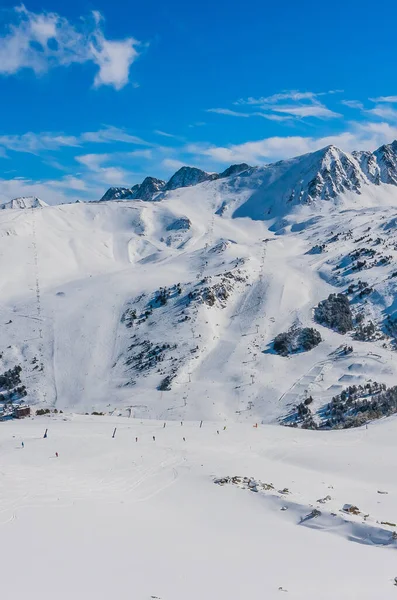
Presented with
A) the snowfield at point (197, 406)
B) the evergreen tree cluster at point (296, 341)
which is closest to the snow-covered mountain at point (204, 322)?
the evergreen tree cluster at point (296, 341)

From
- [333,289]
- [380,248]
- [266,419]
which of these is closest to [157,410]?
[266,419]

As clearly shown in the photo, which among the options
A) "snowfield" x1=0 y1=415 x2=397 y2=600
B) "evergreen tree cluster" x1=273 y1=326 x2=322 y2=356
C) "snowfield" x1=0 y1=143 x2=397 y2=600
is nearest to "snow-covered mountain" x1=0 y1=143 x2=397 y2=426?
"evergreen tree cluster" x1=273 y1=326 x2=322 y2=356

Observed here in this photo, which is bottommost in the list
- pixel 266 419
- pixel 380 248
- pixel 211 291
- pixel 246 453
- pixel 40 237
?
pixel 266 419

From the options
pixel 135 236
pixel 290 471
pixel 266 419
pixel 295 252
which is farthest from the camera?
pixel 135 236

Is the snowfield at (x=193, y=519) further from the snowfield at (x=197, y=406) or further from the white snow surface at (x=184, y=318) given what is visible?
the white snow surface at (x=184, y=318)

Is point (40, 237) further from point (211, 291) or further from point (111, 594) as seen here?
point (111, 594)

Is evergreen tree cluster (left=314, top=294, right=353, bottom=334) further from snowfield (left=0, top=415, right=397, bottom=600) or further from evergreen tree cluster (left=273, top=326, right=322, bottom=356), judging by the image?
snowfield (left=0, top=415, right=397, bottom=600)
